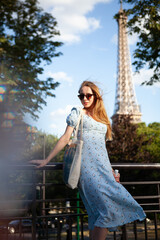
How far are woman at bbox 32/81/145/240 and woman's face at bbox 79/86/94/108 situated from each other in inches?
6.1

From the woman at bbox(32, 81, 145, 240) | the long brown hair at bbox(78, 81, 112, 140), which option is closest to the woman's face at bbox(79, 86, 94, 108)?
the long brown hair at bbox(78, 81, 112, 140)

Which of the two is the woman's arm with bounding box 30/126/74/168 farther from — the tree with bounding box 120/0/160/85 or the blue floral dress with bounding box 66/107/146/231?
the tree with bounding box 120/0/160/85

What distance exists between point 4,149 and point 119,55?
61448 millimetres

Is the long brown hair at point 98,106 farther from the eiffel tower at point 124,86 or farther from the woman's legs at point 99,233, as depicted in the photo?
the eiffel tower at point 124,86

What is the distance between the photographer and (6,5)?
1379cm

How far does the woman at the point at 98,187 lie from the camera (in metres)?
2.72

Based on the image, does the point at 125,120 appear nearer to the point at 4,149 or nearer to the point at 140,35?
the point at 140,35

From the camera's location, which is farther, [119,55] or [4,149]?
[119,55]

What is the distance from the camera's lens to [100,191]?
272cm

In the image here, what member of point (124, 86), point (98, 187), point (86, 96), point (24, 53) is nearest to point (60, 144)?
point (98, 187)

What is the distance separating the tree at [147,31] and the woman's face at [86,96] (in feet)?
24.2

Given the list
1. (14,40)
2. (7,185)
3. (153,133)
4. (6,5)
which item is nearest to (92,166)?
(7,185)

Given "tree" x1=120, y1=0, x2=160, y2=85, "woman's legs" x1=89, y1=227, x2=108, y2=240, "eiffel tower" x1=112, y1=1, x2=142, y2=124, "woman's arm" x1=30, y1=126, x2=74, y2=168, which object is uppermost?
"eiffel tower" x1=112, y1=1, x2=142, y2=124

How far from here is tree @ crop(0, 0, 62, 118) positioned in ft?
40.1
